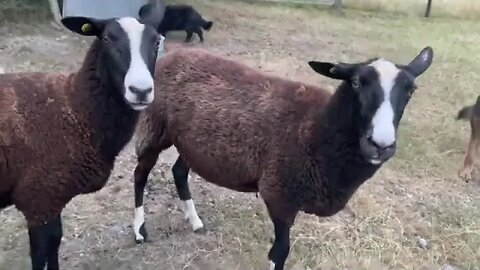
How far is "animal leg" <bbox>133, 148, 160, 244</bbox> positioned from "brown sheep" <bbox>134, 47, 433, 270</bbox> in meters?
0.07

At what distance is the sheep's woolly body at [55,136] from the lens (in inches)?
162

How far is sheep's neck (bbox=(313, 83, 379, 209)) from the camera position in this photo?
437 cm

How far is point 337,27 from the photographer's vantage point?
46.4 ft

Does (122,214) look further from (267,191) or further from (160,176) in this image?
(267,191)

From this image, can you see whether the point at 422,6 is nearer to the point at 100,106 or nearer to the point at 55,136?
the point at 100,106

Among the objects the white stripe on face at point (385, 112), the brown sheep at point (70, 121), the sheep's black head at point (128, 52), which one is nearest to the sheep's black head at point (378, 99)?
the white stripe on face at point (385, 112)

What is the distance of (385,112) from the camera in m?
4.01

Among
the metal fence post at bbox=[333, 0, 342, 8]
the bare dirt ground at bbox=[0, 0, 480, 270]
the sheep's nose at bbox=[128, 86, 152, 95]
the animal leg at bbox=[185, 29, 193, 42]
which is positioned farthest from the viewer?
the metal fence post at bbox=[333, 0, 342, 8]

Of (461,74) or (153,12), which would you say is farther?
(461,74)

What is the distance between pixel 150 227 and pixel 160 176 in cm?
87

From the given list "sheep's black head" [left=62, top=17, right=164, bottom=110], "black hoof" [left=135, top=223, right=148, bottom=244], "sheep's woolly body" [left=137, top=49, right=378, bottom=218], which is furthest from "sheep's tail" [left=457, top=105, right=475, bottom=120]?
"sheep's black head" [left=62, top=17, right=164, bottom=110]

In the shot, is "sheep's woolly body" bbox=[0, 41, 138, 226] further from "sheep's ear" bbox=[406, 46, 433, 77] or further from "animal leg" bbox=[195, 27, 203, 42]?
"animal leg" bbox=[195, 27, 203, 42]

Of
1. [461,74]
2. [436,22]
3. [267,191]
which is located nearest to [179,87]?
[267,191]

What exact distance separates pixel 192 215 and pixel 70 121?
179 cm
